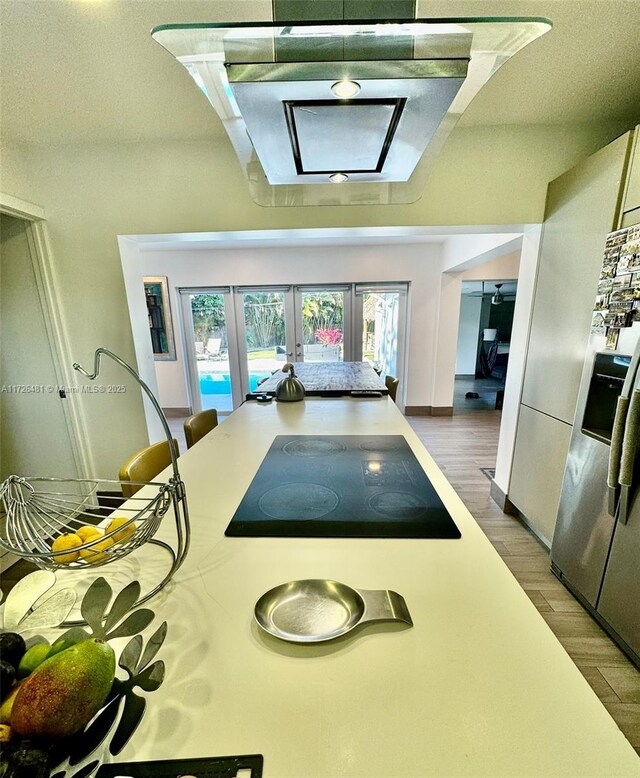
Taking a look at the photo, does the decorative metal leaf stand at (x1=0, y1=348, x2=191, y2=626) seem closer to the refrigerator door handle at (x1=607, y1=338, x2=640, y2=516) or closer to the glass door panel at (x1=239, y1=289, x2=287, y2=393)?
the refrigerator door handle at (x1=607, y1=338, x2=640, y2=516)

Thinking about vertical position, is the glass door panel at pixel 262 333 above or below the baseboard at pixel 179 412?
above

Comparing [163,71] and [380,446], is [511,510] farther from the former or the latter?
[163,71]

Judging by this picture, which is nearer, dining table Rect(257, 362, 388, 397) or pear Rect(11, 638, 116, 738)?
pear Rect(11, 638, 116, 738)

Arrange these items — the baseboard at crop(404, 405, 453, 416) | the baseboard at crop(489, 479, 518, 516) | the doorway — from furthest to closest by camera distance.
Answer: the doorway < the baseboard at crop(404, 405, 453, 416) < the baseboard at crop(489, 479, 518, 516)

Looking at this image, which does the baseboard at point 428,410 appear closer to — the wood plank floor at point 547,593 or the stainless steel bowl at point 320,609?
the wood plank floor at point 547,593

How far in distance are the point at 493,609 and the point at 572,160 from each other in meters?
2.72

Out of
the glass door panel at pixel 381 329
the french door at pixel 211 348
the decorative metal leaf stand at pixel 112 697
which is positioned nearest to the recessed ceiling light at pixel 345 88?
the decorative metal leaf stand at pixel 112 697

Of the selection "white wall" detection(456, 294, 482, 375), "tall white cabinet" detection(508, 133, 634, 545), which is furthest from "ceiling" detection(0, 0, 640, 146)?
"white wall" detection(456, 294, 482, 375)

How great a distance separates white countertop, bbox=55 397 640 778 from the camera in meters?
0.43

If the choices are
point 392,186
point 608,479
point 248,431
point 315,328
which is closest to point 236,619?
point 248,431

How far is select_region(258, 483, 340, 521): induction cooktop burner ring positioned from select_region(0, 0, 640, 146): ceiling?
1.81 metres

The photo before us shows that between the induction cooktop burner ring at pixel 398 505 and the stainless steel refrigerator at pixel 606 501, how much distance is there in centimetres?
106

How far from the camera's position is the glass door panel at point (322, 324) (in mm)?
5012

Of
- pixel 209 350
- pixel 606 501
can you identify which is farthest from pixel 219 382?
pixel 606 501
